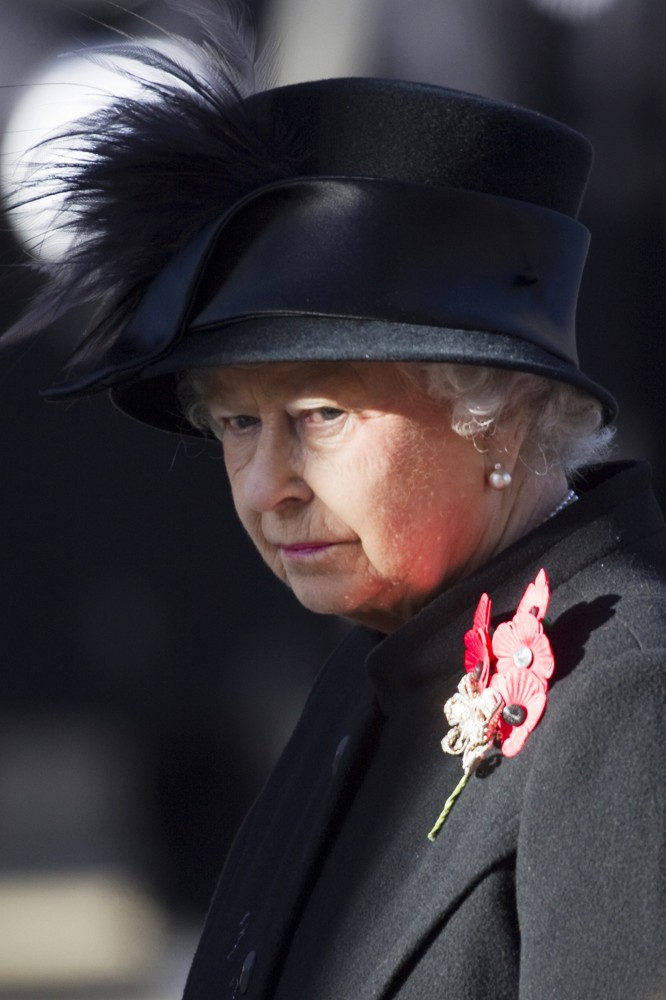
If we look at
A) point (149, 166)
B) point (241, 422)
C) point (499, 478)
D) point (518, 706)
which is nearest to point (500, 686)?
point (518, 706)

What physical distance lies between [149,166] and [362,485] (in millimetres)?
509

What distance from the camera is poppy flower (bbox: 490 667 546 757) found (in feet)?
5.00

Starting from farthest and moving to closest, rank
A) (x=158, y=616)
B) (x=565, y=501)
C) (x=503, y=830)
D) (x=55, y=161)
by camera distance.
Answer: (x=158, y=616) → (x=55, y=161) → (x=565, y=501) → (x=503, y=830)

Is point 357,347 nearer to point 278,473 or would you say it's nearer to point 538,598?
point 278,473

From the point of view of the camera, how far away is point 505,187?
178cm

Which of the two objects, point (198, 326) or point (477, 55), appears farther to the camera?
point (477, 55)

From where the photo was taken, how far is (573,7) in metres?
4.09

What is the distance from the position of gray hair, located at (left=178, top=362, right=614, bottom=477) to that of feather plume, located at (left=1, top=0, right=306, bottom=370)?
20 cm

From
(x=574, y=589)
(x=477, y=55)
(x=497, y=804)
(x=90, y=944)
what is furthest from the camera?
(x=90, y=944)

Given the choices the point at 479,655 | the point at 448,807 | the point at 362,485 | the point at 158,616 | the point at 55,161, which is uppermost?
the point at 55,161

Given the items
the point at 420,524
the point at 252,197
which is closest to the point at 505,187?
the point at 252,197

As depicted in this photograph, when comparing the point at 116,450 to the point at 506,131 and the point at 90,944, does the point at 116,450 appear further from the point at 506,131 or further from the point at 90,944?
the point at 506,131

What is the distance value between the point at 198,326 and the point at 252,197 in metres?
0.17

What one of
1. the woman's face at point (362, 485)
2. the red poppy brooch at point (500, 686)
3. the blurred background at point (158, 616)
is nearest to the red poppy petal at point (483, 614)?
the red poppy brooch at point (500, 686)
